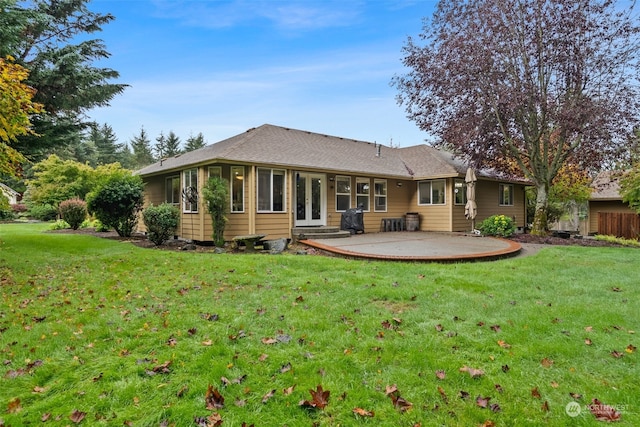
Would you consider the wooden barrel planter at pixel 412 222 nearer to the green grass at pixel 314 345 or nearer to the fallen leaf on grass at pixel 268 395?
the green grass at pixel 314 345

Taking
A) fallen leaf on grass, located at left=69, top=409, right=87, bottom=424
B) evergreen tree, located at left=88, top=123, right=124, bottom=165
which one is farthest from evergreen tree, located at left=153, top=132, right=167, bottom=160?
fallen leaf on grass, located at left=69, top=409, right=87, bottom=424

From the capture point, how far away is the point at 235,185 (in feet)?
35.5

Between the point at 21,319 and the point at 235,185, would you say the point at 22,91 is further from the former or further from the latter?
the point at 235,185

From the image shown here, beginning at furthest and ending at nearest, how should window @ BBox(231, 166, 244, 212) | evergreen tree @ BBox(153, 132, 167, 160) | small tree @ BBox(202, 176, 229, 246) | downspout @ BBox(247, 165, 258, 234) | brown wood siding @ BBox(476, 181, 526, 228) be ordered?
1. evergreen tree @ BBox(153, 132, 167, 160)
2. brown wood siding @ BBox(476, 181, 526, 228)
3. window @ BBox(231, 166, 244, 212)
4. downspout @ BBox(247, 165, 258, 234)
5. small tree @ BBox(202, 176, 229, 246)

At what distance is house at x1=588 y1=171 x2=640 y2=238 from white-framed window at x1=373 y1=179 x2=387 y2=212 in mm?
8999

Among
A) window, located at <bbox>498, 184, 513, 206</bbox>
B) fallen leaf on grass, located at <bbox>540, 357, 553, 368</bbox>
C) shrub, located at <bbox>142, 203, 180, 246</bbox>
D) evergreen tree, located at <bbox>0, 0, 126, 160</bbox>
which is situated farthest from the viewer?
window, located at <bbox>498, 184, 513, 206</bbox>

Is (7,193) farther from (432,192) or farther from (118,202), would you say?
(432,192)

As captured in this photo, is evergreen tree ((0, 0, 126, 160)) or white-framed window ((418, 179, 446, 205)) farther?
white-framed window ((418, 179, 446, 205))

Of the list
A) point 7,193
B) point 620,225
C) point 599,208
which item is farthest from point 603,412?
point 599,208

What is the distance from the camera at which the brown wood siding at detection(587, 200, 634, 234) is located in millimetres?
20866

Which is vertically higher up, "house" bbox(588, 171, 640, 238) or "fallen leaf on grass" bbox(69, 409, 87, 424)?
"house" bbox(588, 171, 640, 238)

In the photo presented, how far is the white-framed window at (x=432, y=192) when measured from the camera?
1469 centimetres

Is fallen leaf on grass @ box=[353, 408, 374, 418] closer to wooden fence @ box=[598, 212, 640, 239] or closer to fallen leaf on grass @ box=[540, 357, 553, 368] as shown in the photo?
fallen leaf on grass @ box=[540, 357, 553, 368]

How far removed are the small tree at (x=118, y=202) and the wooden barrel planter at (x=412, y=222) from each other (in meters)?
10.5
